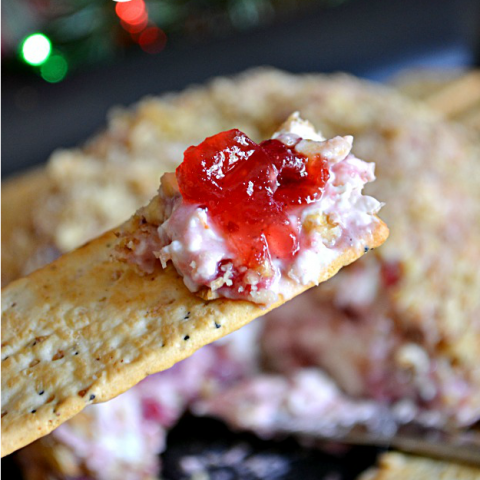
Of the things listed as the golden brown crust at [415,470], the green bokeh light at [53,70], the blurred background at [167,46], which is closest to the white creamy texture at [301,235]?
the golden brown crust at [415,470]

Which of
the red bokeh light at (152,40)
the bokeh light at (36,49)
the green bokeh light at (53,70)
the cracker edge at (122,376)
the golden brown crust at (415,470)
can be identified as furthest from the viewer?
the red bokeh light at (152,40)

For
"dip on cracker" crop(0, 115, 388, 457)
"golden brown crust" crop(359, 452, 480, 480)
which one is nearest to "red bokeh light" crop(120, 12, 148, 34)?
"golden brown crust" crop(359, 452, 480, 480)

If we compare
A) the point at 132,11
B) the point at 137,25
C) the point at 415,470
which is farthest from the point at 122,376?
the point at 137,25

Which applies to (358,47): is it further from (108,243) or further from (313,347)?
(108,243)

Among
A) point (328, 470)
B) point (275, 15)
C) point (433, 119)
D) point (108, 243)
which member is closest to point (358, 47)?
point (275, 15)

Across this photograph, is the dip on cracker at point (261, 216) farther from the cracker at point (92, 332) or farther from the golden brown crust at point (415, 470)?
the golden brown crust at point (415, 470)

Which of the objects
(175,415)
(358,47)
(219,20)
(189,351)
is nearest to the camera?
(189,351)

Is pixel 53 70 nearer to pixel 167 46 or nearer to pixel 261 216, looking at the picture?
pixel 167 46
